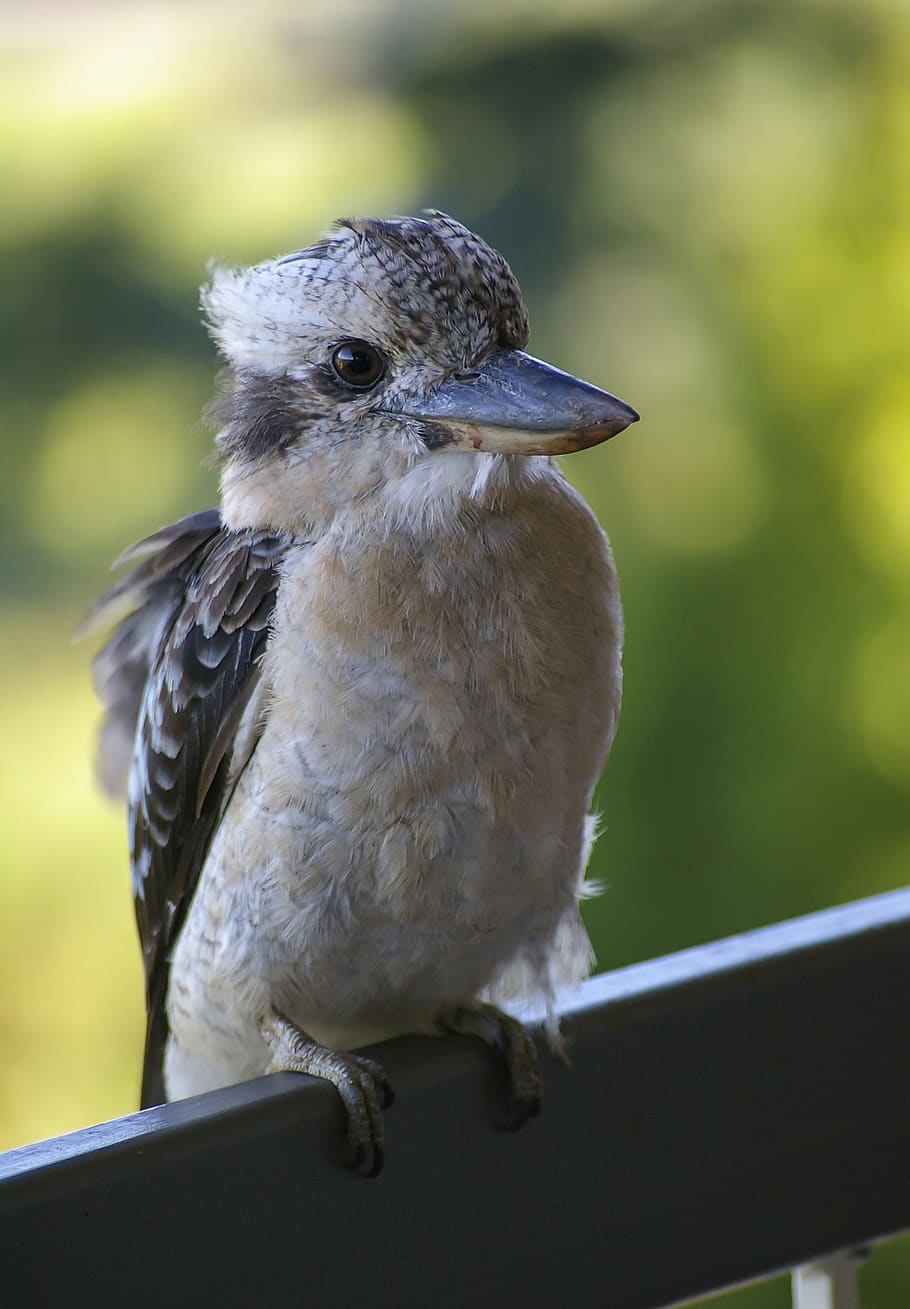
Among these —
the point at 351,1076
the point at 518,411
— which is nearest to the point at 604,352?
the point at 518,411

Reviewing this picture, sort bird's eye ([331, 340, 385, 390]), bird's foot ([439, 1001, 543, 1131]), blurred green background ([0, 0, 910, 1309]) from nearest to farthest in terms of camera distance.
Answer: bird's foot ([439, 1001, 543, 1131]), bird's eye ([331, 340, 385, 390]), blurred green background ([0, 0, 910, 1309])

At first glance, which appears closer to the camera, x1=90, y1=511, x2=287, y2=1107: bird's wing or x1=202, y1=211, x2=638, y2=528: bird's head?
x1=202, y1=211, x2=638, y2=528: bird's head

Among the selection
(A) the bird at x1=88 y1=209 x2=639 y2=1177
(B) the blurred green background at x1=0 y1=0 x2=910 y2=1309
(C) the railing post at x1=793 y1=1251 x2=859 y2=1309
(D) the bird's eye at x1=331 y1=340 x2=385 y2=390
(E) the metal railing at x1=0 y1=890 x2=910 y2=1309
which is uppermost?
(B) the blurred green background at x1=0 y1=0 x2=910 y2=1309

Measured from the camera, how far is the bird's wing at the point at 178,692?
3.74 feet

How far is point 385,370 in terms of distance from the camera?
1052 mm

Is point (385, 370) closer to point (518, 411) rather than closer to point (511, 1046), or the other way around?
point (518, 411)

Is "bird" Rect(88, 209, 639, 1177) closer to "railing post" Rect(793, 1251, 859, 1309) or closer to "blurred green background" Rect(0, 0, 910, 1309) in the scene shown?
"railing post" Rect(793, 1251, 859, 1309)

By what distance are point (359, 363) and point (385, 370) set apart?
0.02m

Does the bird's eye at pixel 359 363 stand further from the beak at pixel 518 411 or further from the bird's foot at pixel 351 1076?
the bird's foot at pixel 351 1076

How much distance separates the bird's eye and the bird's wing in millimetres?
130

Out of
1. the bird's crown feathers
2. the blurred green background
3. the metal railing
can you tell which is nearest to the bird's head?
the bird's crown feathers

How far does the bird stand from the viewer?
3.38 feet

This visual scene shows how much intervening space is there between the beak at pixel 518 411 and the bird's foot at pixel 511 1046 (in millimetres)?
382

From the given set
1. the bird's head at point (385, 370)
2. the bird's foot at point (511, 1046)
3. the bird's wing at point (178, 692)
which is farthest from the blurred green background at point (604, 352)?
the bird's head at point (385, 370)
